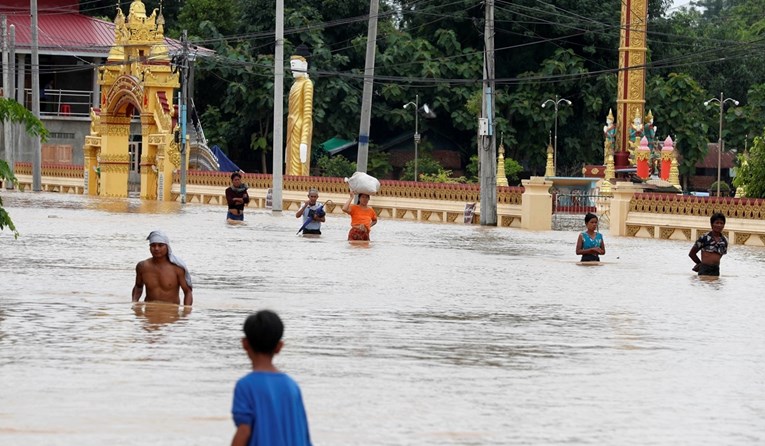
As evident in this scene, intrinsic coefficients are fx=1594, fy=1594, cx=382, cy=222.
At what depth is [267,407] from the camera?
698cm

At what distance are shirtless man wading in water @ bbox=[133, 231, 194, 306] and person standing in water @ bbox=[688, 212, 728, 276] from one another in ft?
30.3

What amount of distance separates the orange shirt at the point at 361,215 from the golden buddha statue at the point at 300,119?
26.4 m

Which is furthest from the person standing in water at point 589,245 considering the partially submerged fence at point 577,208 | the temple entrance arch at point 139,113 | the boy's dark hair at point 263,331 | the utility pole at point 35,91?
the utility pole at point 35,91

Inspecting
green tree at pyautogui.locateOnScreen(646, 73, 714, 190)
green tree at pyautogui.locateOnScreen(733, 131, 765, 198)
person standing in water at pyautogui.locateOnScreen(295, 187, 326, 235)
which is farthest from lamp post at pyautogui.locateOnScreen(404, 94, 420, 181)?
person standing in water at pyautogui.locateOnScreen(295, 187, 326, 235)

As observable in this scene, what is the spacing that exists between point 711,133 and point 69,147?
35.4m

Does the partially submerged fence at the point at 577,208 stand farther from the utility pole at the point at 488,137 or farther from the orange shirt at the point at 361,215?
the orange shirt at the point at 361,215

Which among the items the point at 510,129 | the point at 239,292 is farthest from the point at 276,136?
the point at 239,292

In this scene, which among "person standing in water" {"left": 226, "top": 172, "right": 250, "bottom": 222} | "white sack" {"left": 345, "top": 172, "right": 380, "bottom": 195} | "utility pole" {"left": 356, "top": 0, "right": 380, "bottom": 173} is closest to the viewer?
"white sack" {"left": 345, "top": 172, "right": 380, "bottom": 195}

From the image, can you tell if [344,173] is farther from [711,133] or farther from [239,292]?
[239,292]

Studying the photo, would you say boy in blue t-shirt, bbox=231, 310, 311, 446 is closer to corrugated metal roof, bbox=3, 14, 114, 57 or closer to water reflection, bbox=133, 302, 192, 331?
water reflection, bbox=133, 302, 192, 331

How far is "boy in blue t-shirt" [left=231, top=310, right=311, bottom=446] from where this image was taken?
6961 millimetres

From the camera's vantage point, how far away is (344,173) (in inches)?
2798

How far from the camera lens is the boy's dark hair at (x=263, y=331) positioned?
714cm

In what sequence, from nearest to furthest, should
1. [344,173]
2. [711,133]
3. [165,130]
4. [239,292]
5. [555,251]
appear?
[239,292]
[555,251]
[165,130]
[344,173]
[711,133]
